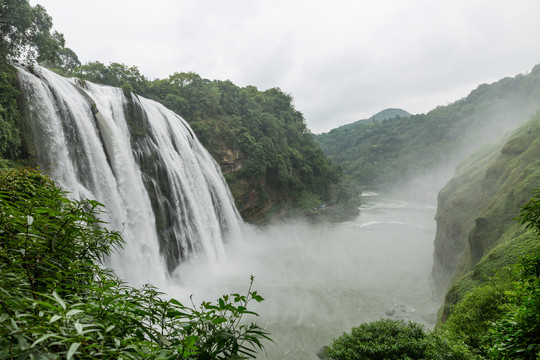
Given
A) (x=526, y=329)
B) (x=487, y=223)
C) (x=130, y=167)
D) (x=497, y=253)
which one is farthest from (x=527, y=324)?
(x=130, y=167)

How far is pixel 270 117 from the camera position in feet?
102

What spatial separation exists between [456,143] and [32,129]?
212ft

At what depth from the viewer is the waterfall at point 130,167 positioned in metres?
9.06

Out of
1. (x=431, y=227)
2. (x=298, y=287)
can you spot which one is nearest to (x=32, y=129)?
(x=298, y=287)

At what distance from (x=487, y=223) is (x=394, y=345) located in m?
6.78

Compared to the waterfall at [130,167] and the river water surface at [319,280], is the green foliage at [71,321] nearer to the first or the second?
the waterfall at [130,167]

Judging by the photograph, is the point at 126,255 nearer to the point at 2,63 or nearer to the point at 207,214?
the point at 207,214

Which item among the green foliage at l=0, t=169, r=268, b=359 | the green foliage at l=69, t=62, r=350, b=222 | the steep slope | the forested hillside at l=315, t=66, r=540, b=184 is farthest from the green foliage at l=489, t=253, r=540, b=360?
the forested hillside at l=315, t=66, r=540, b=184

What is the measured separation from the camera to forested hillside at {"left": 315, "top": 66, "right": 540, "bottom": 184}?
49906mm

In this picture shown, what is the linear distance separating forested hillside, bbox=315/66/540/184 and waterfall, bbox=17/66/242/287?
49.1 meters

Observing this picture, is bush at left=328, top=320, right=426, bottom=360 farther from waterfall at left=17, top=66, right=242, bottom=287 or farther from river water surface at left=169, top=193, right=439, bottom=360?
waterfall at left=17, top=66, right=242, bottom=287

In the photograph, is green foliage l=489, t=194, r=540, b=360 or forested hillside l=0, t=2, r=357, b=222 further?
forested hillside l=0, t=2, r=357, b=222

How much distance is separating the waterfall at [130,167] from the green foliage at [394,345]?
685 cm

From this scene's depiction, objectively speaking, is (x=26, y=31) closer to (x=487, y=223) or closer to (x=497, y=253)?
(x=497, y=253)
